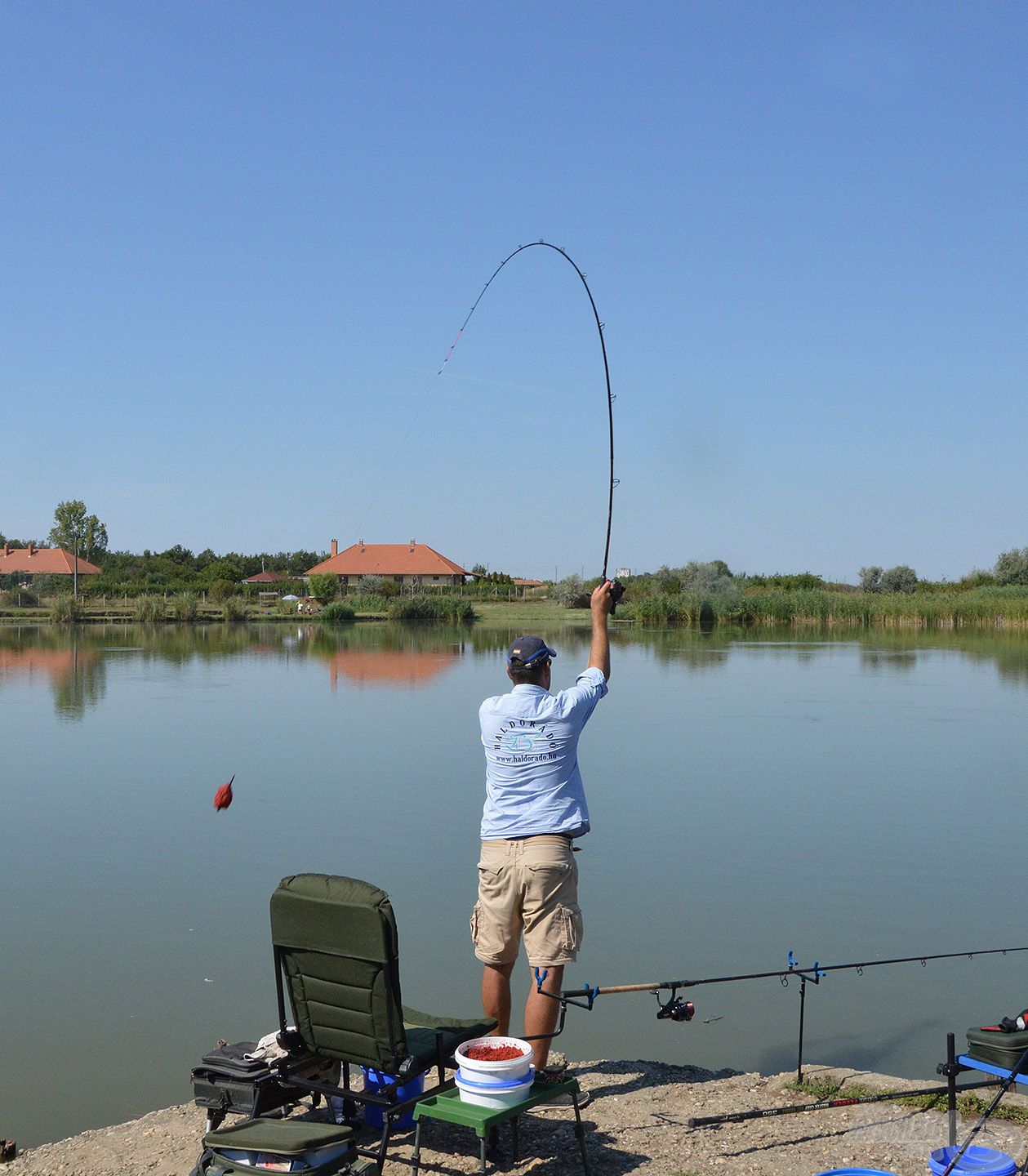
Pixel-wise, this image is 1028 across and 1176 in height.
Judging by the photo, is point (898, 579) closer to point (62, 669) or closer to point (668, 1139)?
point (62, 669)

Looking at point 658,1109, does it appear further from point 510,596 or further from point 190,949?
point 510,596

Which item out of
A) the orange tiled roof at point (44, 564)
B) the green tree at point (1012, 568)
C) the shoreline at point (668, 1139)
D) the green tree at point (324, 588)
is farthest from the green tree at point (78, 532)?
the shoreline at point (668, 1139)

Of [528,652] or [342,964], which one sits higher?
[528,652]

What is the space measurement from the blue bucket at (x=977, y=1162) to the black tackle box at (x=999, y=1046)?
0.83 feet

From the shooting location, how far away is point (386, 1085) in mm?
3445

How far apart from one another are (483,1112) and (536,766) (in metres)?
1.13

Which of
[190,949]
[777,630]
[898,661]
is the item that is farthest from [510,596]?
[190,949]

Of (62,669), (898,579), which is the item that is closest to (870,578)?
(898,579)

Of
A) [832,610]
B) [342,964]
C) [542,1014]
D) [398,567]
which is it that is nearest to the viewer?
[342,964]

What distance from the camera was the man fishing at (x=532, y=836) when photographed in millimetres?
3865

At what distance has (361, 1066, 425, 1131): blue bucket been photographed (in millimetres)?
3443

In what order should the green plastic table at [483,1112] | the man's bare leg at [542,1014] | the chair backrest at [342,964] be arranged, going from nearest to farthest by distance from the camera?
the green plastic table at [483,1112], the chair backrest at [342,964], the man's bare leg at [542,1014]

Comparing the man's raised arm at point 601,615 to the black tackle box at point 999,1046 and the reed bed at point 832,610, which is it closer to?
the black tackle box at point 999,1046

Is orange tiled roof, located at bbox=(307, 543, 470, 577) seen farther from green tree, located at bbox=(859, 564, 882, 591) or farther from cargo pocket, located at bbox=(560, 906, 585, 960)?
cargo pocket, located at bbox=(560, 906, 585, 960)
